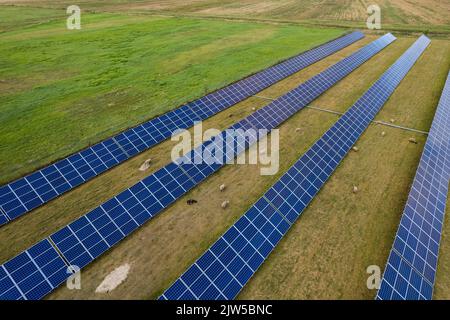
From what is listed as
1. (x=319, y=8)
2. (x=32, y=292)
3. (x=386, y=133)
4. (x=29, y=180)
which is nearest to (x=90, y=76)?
(x=29, y=180)

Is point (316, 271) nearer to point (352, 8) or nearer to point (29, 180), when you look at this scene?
point (29, 180)

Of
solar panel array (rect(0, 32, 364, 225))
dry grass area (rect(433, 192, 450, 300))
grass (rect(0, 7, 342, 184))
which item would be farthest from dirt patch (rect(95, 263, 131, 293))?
dry grass area (rect(433, 192, 450, 300))

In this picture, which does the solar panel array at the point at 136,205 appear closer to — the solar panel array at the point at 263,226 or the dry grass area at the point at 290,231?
the dry grass area at the point at 290,231

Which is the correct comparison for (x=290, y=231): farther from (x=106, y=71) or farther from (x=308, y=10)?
(x=308, y=10)

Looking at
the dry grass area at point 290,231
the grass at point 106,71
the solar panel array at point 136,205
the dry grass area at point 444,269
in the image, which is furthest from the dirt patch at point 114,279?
the dry grass area at point 444,269

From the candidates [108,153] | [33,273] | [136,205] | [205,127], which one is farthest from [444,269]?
[108,153]

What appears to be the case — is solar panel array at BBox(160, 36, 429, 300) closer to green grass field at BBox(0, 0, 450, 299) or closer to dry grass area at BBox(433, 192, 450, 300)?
green grass field at BBox(0, 0, 450, 299)
